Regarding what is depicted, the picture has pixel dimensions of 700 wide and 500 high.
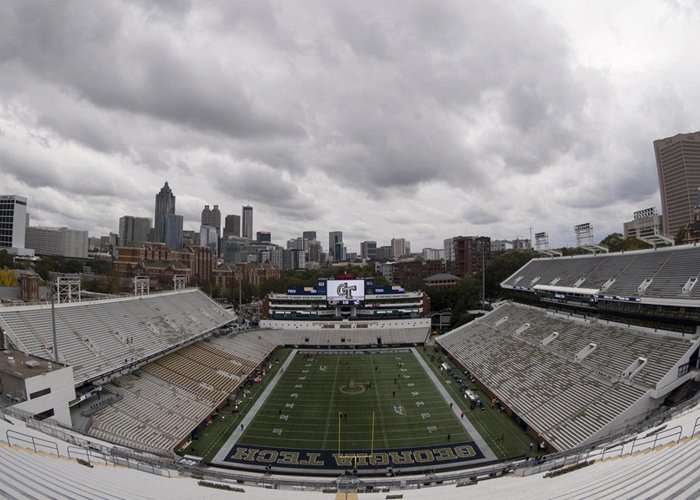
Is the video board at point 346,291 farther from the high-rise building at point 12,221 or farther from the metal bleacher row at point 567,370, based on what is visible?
the high-rise building at point 12,221

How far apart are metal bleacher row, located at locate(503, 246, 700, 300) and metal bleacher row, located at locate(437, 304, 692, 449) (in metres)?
3.70

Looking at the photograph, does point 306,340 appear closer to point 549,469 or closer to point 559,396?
point 559,396

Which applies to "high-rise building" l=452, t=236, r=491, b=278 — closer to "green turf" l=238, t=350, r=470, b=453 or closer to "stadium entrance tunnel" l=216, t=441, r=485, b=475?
"green turf" l=238, t=350, r=470, b=453

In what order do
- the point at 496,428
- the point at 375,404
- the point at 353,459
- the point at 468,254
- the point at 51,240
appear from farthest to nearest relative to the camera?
1. the point at 51,240
2. the point at 468,254
3. the point at 375,404
4. the point at 496,428
5. the point at 353,459

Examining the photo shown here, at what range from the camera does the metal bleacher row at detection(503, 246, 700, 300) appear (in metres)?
30.2

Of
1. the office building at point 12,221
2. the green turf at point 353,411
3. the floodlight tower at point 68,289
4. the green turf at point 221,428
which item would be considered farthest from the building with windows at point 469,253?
the office building at point 12,221

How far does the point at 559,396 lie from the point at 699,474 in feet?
62.7

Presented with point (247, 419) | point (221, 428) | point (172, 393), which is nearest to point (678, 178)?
point (247, 419)

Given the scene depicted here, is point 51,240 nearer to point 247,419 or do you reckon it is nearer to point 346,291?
point 346,291

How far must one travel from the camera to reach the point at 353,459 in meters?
24.8

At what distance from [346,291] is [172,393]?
34652mm

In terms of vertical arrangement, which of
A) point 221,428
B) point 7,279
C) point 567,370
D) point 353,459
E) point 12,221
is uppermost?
point 12,221

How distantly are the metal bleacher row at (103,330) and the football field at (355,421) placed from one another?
11776 millimetres

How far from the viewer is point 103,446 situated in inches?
777
